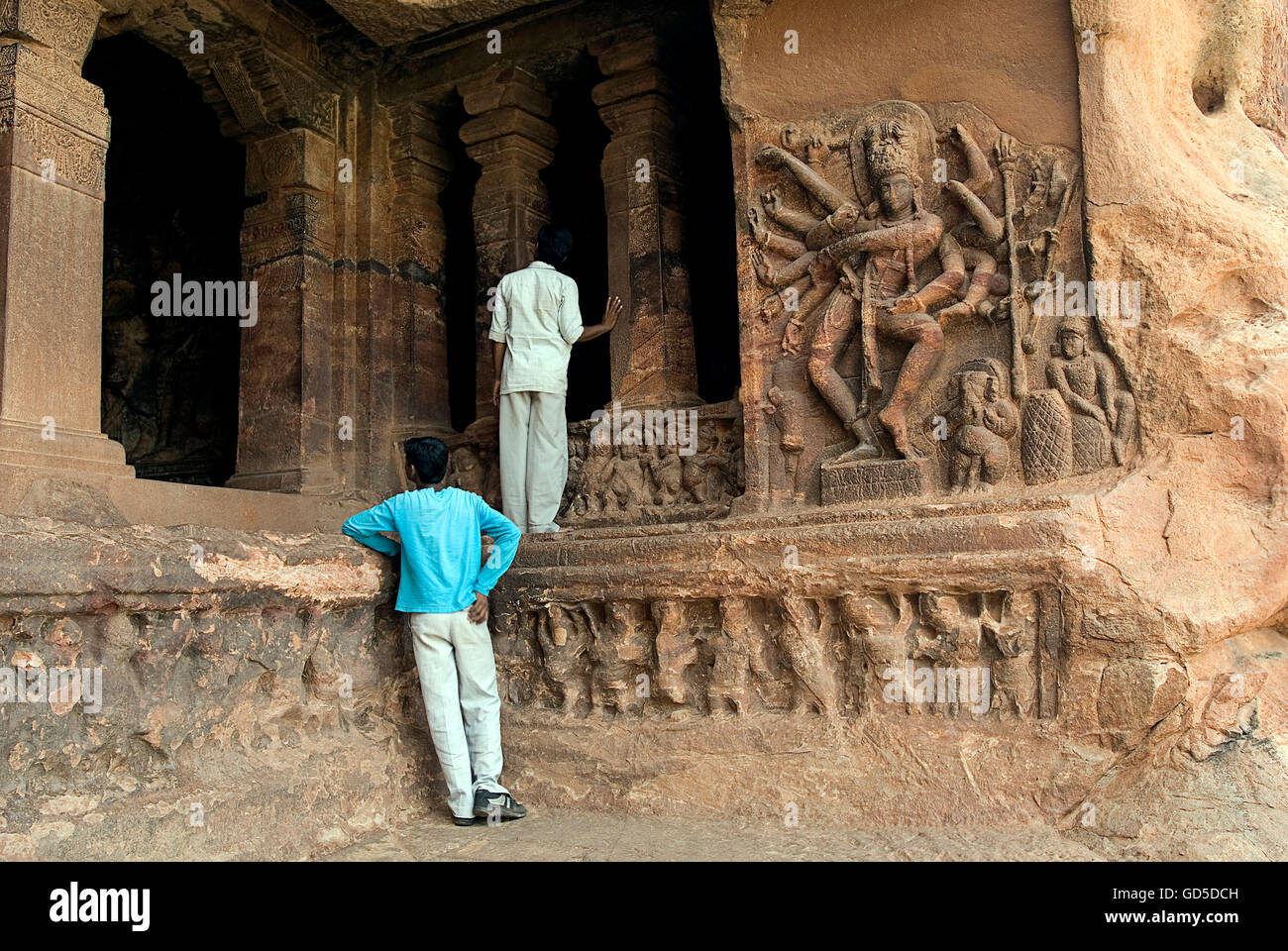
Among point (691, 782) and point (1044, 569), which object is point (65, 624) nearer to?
point (691, 782)

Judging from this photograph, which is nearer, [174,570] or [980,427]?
[174,570]

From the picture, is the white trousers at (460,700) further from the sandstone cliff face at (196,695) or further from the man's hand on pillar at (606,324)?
the man's hand on pillar at (606,324)

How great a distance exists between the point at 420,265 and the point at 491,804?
183 inches

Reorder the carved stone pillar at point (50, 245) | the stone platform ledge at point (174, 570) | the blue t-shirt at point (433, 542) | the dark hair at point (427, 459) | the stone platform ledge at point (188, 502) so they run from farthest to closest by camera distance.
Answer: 1. the carved stone pillar at point (50, 245)
2. the stone platform ledge at point (188, 502)
3. the dark hair at point (427, 459)
4. the blue t-shirt at point (433, 542)
5. the stone platform ledge at point (174, 570)

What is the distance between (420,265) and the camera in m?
8.37

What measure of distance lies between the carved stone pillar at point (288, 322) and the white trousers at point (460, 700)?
3.19 meters

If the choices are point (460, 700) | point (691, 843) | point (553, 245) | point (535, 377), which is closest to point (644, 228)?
point (553, 245)

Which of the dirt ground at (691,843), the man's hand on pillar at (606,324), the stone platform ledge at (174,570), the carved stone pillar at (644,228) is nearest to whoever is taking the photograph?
the stone platform ledge at (174,570)

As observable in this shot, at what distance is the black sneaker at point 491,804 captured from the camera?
4.88 meters

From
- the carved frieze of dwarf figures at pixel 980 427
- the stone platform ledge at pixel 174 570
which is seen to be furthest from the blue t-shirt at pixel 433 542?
the carved frieze of dwarf figures at pixel 980 427

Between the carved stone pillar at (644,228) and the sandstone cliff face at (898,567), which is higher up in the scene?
the carved stone pillar at (644,228)

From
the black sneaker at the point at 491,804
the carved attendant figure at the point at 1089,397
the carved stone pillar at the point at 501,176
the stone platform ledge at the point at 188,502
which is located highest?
the carved stone pillar at the point at 501,176

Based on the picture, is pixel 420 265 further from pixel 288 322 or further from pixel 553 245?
pixel 553 245

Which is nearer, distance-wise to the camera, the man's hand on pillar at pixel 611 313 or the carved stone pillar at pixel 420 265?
the man's hand on pillar at pixel 611 313
